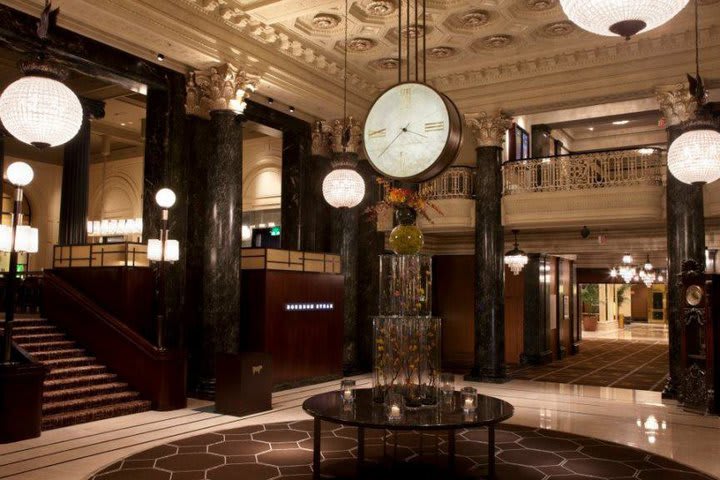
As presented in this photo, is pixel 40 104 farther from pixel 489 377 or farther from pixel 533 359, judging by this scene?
pixel 533 359

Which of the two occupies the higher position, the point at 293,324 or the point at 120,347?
the point at 293,324

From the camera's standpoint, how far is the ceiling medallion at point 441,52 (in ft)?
32.7

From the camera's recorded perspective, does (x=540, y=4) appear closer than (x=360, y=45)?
Yes

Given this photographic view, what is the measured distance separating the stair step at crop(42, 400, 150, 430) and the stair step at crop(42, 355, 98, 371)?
1097mm

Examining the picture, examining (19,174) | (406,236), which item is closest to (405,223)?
(406,236)

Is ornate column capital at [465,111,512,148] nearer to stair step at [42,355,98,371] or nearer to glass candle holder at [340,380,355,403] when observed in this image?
glass candle holder at [340,380,355,403]

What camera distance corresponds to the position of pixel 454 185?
11.6 metres

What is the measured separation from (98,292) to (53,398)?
7.49ft

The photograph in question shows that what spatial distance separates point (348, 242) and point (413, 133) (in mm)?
7867

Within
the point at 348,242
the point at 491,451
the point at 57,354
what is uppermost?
the point at 348,242

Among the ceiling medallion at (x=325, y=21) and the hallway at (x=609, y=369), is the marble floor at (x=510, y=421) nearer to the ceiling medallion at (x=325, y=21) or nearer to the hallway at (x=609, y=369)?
the hallway at (x=609, y=369)

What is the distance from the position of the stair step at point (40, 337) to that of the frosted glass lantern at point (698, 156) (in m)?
8.16

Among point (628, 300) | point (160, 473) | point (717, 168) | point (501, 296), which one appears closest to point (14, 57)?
point (160, 473)

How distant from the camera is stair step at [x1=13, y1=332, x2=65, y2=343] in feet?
27.2
